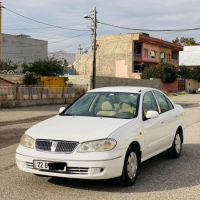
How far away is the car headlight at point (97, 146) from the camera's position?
17.0ft

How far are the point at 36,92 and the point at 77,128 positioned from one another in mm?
20404

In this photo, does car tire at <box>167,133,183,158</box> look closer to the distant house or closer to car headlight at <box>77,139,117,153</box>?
car headlight at <box>77,139,117,153</box>

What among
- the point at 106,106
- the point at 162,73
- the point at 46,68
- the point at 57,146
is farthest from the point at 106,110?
the point at 162,73

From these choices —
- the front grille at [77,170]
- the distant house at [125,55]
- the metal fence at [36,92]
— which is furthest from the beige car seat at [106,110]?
the distant house at [125,55]

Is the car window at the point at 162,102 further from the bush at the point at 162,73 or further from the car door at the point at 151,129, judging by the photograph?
the bush at the point at 162,73

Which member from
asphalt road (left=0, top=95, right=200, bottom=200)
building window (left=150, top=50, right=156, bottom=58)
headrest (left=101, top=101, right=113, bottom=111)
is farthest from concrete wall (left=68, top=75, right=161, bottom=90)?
headrest (left=101, top=101, right=113, bottom=111)

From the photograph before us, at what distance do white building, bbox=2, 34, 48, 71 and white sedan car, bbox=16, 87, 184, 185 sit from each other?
226 feet

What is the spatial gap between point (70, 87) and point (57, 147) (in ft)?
80.1

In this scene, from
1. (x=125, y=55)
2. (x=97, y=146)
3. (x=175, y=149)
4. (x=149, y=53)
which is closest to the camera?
(x=97, y=146)

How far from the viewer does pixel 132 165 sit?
577 centimetres

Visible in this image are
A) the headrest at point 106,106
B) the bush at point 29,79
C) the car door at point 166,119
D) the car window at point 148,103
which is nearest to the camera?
the headrest at point 106,106

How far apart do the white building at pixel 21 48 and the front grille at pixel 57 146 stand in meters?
70.2

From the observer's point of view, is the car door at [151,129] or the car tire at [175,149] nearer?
the car door at [151,129]

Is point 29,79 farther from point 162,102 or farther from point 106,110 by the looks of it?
point 106,110
